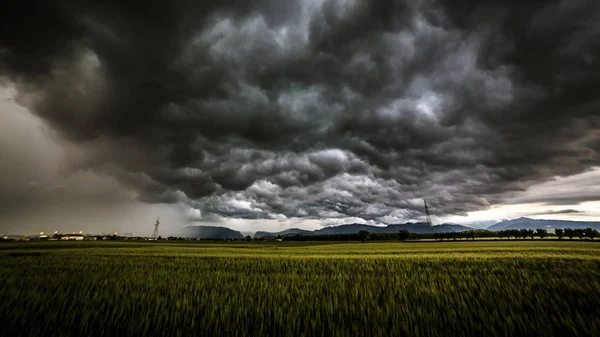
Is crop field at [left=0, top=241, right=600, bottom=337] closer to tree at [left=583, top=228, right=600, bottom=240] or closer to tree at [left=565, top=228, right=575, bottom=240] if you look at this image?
tree at [left=583, top=228, right=600, bottom=240]

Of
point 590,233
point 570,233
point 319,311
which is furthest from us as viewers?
point 570,233

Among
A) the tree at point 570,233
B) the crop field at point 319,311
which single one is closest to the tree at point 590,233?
the tree at point 570,233

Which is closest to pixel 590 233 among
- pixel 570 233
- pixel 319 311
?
pixel 570 233

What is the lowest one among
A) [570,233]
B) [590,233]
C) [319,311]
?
[570,233]

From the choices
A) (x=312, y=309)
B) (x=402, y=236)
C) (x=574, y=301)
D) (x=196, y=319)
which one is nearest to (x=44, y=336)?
(x=196, y=319)

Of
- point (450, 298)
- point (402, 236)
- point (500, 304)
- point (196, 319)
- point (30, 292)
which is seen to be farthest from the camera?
point (402, 236)

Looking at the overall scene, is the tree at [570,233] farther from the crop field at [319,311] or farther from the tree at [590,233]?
the crop field at [319,311]

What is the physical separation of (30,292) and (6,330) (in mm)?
2768

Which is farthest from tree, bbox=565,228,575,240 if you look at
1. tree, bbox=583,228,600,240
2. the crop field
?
the crop field

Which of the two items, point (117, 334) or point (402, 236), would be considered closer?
point (117, 334)

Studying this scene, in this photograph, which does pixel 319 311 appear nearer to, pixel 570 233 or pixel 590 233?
pixel 590 233

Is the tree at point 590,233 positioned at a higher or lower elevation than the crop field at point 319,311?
lower

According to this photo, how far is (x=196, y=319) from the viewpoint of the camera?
5.56 meters

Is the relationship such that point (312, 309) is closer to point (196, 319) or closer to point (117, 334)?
point (196, 319)
